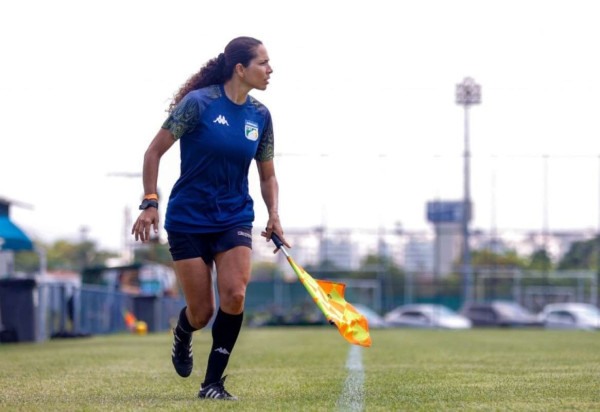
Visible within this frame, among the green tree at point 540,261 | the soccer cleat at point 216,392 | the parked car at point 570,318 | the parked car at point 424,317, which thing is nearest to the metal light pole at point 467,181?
the parked car at point 424,317

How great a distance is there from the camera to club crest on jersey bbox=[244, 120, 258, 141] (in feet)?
24.1

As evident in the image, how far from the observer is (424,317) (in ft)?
136

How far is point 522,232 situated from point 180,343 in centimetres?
3369

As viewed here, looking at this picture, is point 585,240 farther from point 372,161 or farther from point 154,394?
point 154,394

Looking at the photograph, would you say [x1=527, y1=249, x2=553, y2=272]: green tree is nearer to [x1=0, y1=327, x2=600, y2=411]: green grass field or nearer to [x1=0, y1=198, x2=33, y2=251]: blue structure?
[x1=0, y1=198, x2=33, y2=251]: blue structure

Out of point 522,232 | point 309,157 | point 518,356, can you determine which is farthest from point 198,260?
point 522,232

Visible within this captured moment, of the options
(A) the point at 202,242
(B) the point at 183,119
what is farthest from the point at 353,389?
(B) the point at 183,119

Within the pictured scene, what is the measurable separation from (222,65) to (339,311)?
1.64m

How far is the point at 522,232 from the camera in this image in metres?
40.6

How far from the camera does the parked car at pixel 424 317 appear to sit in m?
40.0

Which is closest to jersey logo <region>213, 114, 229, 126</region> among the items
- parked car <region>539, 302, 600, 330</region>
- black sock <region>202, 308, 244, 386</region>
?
black sock <region>202, 308, 244, 386</region>

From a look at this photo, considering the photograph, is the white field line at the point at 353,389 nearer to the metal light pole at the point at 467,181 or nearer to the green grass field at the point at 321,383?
the green grass field at the point at 321,383

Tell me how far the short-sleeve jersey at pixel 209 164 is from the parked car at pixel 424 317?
106 feet

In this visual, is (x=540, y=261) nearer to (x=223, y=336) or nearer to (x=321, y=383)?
(x=321, y=383)
